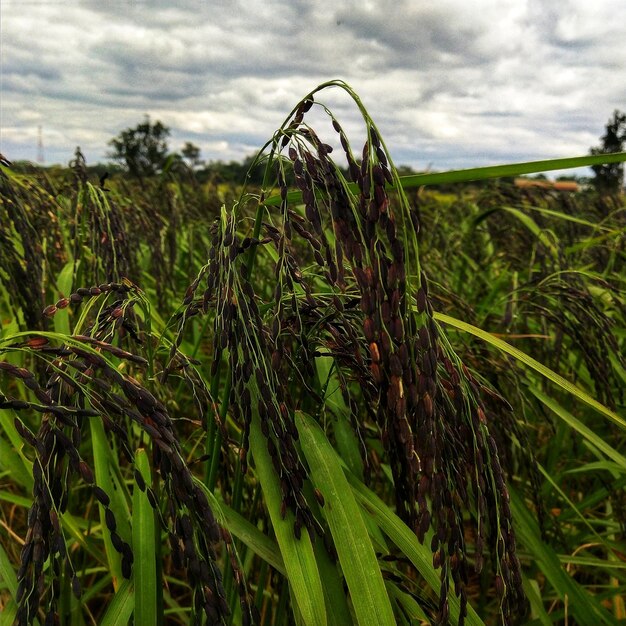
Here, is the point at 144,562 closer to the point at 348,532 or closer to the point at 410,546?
the point at 348,532

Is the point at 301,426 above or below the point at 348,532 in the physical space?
above

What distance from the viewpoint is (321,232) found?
85 centimetres

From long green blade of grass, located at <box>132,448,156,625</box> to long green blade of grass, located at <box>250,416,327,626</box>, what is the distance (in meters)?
0.22

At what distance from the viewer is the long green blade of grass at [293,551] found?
910mm

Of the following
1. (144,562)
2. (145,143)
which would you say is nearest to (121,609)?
(144,562)

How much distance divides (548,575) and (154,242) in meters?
1.71

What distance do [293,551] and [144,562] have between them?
0.98 ft

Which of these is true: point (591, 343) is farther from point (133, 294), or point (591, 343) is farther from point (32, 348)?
point (32, 348)

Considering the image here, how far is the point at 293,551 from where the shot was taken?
952mm

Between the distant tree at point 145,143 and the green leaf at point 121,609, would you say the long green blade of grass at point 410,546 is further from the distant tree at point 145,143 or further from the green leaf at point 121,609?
the distant tree at point 145,143

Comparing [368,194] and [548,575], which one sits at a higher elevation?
[368,194]

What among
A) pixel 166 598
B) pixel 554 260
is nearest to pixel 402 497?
pixel 166 598

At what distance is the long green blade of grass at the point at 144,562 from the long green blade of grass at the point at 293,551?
218 mm

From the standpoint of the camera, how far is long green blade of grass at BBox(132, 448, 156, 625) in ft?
3.32
